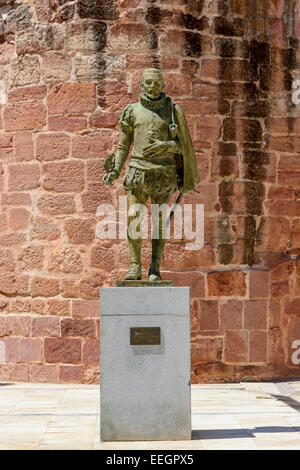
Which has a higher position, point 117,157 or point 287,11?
point 287,11

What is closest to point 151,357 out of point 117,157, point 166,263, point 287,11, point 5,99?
point 117,157

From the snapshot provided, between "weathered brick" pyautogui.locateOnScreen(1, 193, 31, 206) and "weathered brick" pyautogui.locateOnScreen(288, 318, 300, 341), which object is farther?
"weathered brick" pyautogui.locateOnScreen(288, 318, 300, 341)

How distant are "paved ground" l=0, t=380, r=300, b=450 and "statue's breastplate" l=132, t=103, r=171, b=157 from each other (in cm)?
190

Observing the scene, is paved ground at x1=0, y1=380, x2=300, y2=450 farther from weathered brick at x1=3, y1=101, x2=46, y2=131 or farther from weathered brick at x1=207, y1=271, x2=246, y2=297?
weathered brick at x1=3, y1=101, x2=46, y2=131

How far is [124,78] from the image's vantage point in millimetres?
6777

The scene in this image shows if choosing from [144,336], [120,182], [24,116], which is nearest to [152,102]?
[144,336]

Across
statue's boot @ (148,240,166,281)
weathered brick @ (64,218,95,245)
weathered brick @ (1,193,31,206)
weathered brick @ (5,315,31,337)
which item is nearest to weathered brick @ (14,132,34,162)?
weathered brick @ (1,193,31,206)

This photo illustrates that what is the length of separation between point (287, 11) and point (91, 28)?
2.14 metres

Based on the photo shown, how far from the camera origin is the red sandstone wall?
22.1ft

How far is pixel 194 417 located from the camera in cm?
501

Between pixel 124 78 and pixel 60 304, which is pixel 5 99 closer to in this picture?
pixel 124 78

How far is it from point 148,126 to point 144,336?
4.58 feet

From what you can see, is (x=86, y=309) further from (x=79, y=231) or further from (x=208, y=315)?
(x=208, y=315)

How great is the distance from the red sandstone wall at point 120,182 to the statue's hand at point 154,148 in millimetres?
2300
